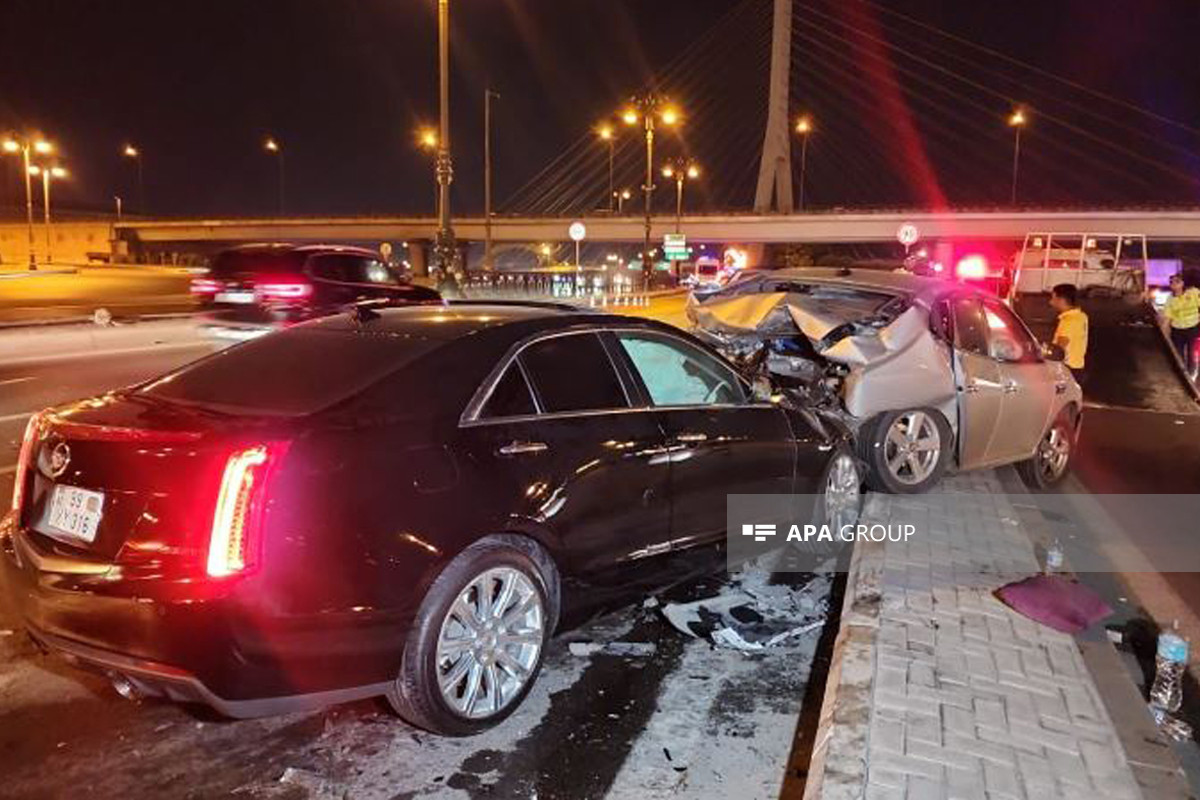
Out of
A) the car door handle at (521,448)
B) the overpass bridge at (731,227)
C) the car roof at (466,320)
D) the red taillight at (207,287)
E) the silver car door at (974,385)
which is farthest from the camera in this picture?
the overpass bridge at (731,227)

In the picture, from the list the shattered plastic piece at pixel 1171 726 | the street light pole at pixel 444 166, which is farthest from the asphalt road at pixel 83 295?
the shattered plastic piece at pixel 1171 726

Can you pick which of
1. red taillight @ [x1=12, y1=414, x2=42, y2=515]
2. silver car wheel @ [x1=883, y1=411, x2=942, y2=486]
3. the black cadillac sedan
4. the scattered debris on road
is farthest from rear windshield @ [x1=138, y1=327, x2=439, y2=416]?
silver car wheel @ [x1=883, y1=411, x2=942, y2=486]

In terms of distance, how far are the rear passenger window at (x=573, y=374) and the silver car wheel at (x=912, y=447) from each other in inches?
126

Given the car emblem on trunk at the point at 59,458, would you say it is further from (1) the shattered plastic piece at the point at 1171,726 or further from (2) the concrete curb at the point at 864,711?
(1) the shattered plastic piece at the point at 1171,726

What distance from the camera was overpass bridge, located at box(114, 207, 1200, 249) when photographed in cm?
6128

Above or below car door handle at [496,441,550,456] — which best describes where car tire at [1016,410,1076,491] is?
below

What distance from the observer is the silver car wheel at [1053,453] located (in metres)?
8.72

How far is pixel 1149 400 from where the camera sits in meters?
14.5

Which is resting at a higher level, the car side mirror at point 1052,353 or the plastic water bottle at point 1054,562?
the car side mirror at point 1052,353

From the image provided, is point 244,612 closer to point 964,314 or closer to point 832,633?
point 832,633

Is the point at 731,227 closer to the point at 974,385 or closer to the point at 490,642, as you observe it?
the point at 974,385

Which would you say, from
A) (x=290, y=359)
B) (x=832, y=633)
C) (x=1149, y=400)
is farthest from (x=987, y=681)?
(x=1149, y=400)

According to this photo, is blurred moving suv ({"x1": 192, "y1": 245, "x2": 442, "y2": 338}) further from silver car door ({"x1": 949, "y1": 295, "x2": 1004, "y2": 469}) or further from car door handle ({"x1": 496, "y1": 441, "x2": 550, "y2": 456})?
car door handle ({"x1": 496, "y1": 441, "x2": 550, "y2": 456})

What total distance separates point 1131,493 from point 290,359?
7.56 meters
